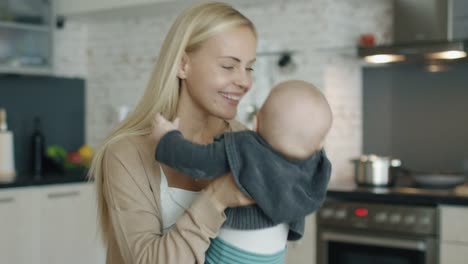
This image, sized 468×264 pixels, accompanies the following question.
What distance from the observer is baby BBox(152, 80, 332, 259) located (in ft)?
4.44

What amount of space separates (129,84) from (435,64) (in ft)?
7.99

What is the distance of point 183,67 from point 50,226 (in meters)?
3.36

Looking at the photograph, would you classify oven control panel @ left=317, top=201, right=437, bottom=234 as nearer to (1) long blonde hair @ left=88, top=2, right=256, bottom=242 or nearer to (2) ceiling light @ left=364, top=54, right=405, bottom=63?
Answer: (2) ceiling light @ left=364, top=54, right=405, bottom=63

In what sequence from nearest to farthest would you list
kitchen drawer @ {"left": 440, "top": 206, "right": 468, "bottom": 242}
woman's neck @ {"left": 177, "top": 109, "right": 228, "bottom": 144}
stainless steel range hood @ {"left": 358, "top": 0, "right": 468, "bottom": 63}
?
woman's neck @ {"left": 177, "top": 109, "right": 228, "bottom": 144}, kitchen drawer @ {"left": 440, "top": 206, "right": 468, "bottom": 242}, stainless steel range hood @ {"left": 358, "top": 0, "right": 468, "bottom": 63}

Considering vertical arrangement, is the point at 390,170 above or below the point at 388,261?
above

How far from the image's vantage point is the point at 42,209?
4.61 metres

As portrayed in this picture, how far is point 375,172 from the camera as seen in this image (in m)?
4.22

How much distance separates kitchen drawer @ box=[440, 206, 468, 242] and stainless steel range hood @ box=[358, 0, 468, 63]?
996 millimetres

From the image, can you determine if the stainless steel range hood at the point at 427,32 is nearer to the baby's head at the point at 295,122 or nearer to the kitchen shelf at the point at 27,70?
the kitchen shelf at the point at 27,70

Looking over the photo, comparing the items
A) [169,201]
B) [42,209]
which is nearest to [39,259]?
[42,209]

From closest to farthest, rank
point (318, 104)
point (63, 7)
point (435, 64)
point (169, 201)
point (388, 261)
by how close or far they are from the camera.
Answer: point (318, 104) < point (169, 201) < point (388, 261) < point (435, 64) < point (63, 7)

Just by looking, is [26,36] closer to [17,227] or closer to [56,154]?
[56,154]

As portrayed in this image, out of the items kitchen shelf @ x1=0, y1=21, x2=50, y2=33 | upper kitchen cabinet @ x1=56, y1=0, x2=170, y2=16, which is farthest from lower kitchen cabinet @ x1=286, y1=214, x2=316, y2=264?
kitchen shelf @ x1=0, y1=21, x2=50, y2=33

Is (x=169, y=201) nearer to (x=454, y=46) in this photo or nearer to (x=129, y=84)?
(x=454, y=46)
